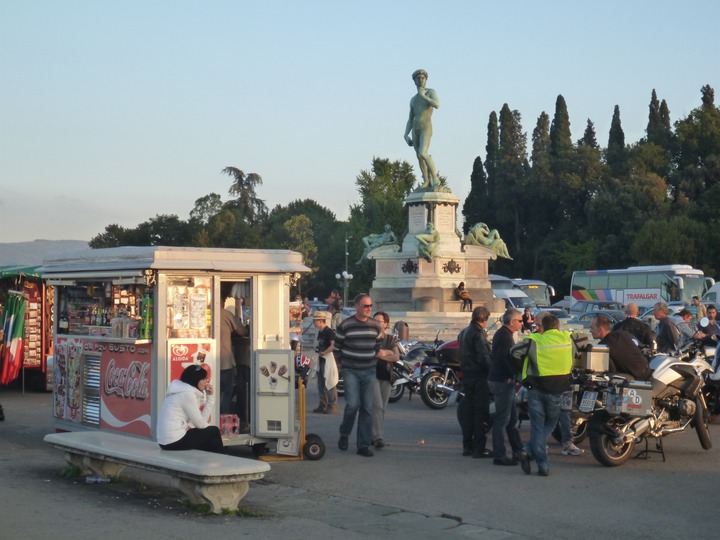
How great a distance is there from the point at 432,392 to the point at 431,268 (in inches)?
762

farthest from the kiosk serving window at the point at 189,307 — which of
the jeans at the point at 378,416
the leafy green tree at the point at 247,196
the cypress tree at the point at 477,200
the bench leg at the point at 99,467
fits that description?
the leafy green tree at the point at 247,196

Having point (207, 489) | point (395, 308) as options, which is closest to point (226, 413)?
point (207, 489)

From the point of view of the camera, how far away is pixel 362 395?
41.1 ft

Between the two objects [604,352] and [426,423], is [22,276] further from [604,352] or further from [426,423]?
[604,352]

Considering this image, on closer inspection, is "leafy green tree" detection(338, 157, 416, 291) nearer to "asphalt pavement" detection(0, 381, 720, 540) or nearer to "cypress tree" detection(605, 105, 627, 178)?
"cypress tree" detection(605, 105, 627, 178)

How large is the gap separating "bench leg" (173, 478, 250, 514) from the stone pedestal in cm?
2717

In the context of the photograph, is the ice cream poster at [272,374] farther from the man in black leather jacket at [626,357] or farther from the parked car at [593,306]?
the parked car at [593,306]

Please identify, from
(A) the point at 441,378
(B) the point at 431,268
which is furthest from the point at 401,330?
(B) the point at 431,268

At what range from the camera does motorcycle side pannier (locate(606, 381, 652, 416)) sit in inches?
447

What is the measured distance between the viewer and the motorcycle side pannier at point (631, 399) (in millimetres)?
11359

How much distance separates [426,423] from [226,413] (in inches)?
170

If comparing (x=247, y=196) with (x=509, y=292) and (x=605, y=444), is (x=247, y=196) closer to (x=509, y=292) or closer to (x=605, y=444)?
(x=509, y=292)

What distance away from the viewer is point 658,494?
995 centimetres

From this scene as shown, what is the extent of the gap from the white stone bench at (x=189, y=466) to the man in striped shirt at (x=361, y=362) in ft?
9.20
